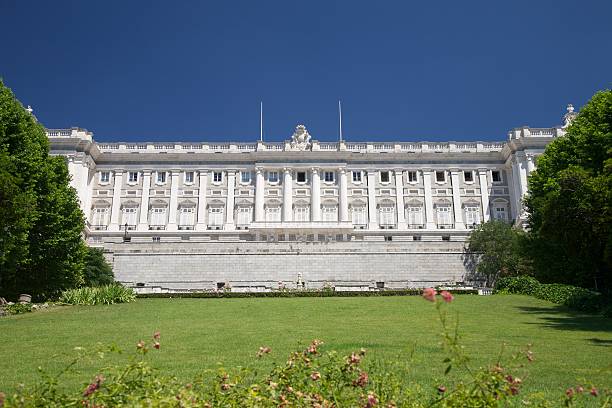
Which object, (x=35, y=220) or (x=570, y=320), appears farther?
(x=35, y=220)

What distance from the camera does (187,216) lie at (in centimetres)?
6569

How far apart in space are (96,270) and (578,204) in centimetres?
3360

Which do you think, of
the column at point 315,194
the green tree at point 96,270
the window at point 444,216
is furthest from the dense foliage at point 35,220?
the window at point 444,216

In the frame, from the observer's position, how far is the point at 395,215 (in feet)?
215

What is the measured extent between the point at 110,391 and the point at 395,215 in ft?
202

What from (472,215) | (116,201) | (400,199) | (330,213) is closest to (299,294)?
(330,213)

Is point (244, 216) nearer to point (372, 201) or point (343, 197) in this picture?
point (343, 197)

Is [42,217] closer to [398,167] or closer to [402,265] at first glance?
[402,265]

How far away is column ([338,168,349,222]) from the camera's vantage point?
64625mm

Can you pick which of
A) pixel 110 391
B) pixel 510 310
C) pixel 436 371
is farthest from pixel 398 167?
pixel 110 391

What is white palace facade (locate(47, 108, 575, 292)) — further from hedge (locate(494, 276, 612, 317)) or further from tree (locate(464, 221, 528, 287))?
hedge (locate(494, 276, 612, 317))

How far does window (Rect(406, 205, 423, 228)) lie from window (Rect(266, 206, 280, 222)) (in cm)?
1552

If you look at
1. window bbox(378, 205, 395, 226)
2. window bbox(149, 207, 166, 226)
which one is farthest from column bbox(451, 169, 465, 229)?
window bbox(149, 207, 166, 226)

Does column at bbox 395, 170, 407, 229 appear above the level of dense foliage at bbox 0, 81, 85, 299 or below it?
above
